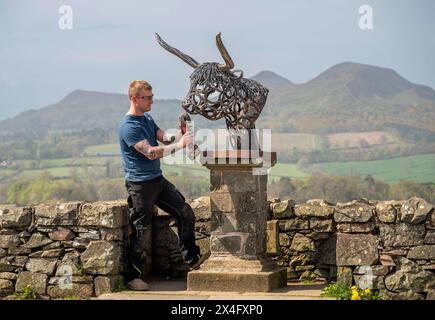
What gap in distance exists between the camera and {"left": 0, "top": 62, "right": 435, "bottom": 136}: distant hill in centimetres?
5037

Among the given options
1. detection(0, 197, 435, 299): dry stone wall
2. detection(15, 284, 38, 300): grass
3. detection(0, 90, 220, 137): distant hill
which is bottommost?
detection(15, 284, 38, 300): grass

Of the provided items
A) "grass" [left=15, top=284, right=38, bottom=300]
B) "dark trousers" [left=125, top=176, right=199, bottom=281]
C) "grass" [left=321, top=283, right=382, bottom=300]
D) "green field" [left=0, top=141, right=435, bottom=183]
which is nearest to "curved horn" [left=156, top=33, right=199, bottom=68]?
"dark trousers" [left=125, top=176, right=199, bottom=281]

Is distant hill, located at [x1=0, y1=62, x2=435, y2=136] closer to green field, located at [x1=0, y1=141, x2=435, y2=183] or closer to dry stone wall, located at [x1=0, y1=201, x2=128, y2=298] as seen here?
green field, located at [x1=0, y1=141, x2=435, y2=183]

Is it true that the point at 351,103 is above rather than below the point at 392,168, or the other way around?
above

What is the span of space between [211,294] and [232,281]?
0.93 feet

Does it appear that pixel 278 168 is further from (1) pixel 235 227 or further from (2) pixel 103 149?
(1) pixel 235 227

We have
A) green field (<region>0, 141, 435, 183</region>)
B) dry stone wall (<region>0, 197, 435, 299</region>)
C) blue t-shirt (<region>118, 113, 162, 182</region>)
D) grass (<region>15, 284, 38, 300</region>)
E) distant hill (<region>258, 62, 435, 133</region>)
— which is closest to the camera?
dry stone wall (<region>0, 197, 435, 299</region>)

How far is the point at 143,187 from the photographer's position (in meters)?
8.80

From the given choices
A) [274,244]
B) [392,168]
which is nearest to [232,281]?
[274,244]

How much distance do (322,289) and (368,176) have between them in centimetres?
2694

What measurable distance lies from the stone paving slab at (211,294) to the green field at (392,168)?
932 inches

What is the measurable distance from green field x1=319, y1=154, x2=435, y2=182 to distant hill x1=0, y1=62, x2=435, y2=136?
21.1ft

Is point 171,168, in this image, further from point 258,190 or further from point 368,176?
point 258,190

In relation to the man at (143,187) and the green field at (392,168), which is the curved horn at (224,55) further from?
the green field at (392,168)
